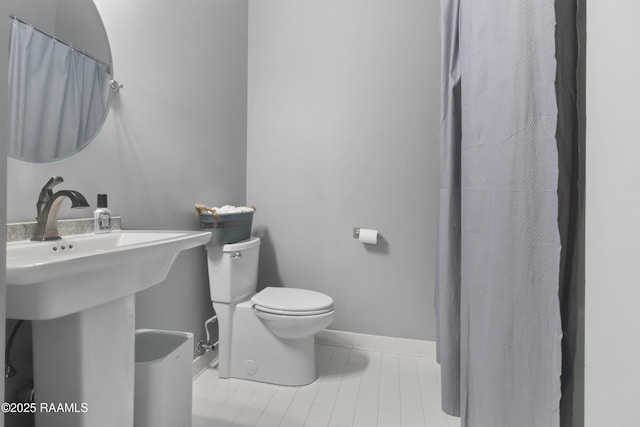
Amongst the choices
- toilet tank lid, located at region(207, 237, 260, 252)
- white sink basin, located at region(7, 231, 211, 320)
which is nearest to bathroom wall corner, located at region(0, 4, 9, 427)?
white sink basin, located at region(7, 231, 211, 320)

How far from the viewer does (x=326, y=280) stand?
2303 millimetres

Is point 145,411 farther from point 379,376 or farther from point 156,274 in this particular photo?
point 379,376

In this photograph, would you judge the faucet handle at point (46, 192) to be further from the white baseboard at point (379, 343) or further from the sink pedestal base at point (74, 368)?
the white baseboard at point (379, 343)

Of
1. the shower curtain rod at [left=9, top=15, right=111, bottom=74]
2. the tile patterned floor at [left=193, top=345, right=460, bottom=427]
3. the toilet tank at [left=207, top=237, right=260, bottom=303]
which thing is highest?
the shower curtain rod at [left=9, top=15, right=111, bottom=74]

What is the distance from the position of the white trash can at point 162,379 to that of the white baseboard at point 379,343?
44.8 inches

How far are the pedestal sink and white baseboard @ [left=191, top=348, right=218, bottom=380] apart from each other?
31.8 inches

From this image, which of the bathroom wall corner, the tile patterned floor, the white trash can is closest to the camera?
the bathroom wall corner

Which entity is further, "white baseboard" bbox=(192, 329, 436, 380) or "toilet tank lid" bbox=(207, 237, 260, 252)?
"white baseboard" bbox=(192, 329, 436, 380)

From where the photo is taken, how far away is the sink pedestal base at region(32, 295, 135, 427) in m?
0.86

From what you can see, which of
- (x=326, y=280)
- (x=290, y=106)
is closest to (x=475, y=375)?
(x=326, y=280)

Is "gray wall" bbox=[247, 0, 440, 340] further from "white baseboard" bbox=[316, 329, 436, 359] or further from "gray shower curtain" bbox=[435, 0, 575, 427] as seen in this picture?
"gray shower curtain" bbox=[435, 0, 575, 427]

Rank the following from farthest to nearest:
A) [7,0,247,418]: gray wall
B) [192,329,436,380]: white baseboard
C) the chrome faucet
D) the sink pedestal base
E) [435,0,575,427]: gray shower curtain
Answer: [192,329,436,380]: white baseboard
[7,0,247,418]: gray wall
the chrome faucet
the sink pedestal base
[435,0,575,427]: gray shower curtain

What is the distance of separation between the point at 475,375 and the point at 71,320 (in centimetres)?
104

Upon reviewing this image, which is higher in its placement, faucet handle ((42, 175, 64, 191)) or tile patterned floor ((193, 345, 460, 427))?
faucet handle ((42, 175, 64, 191))
